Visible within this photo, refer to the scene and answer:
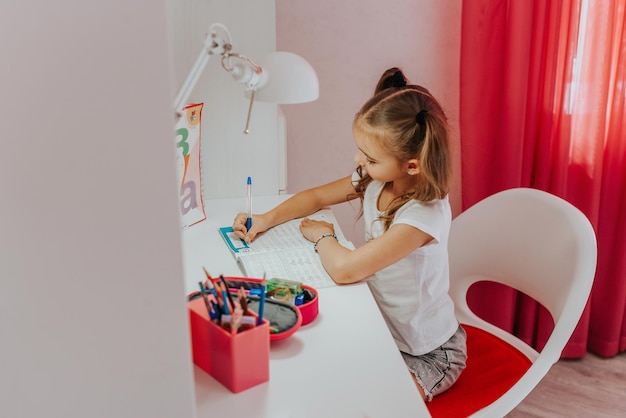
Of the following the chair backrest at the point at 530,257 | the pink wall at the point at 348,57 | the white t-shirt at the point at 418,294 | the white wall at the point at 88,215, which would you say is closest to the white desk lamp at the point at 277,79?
the white t-shirt at the point at 418,294

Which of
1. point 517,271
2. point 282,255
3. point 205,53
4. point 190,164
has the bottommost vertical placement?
point 517,271

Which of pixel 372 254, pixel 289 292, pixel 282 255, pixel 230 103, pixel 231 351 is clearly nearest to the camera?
pixel 231 351

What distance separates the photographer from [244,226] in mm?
1258

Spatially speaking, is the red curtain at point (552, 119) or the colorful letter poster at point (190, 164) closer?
the colorful letter poster at point (190, 164)

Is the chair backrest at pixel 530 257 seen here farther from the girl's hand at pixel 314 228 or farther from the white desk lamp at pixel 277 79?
the white desk lamp at pixel 277 79

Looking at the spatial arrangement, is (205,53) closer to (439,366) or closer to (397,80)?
(397,80)

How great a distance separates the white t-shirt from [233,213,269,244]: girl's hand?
28 cm

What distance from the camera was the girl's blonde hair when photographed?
1.11 m

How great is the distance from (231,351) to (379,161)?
0.59 m

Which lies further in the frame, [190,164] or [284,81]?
[190,164]

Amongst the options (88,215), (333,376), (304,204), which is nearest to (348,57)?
(304,204)

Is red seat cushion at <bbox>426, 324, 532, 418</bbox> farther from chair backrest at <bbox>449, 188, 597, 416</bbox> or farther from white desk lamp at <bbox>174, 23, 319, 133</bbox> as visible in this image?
white desk lamp at <bbox>174, 23, 319, 133</bbox>

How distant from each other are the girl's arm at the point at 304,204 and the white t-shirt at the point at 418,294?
278mm

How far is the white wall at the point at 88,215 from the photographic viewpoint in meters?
0.38
